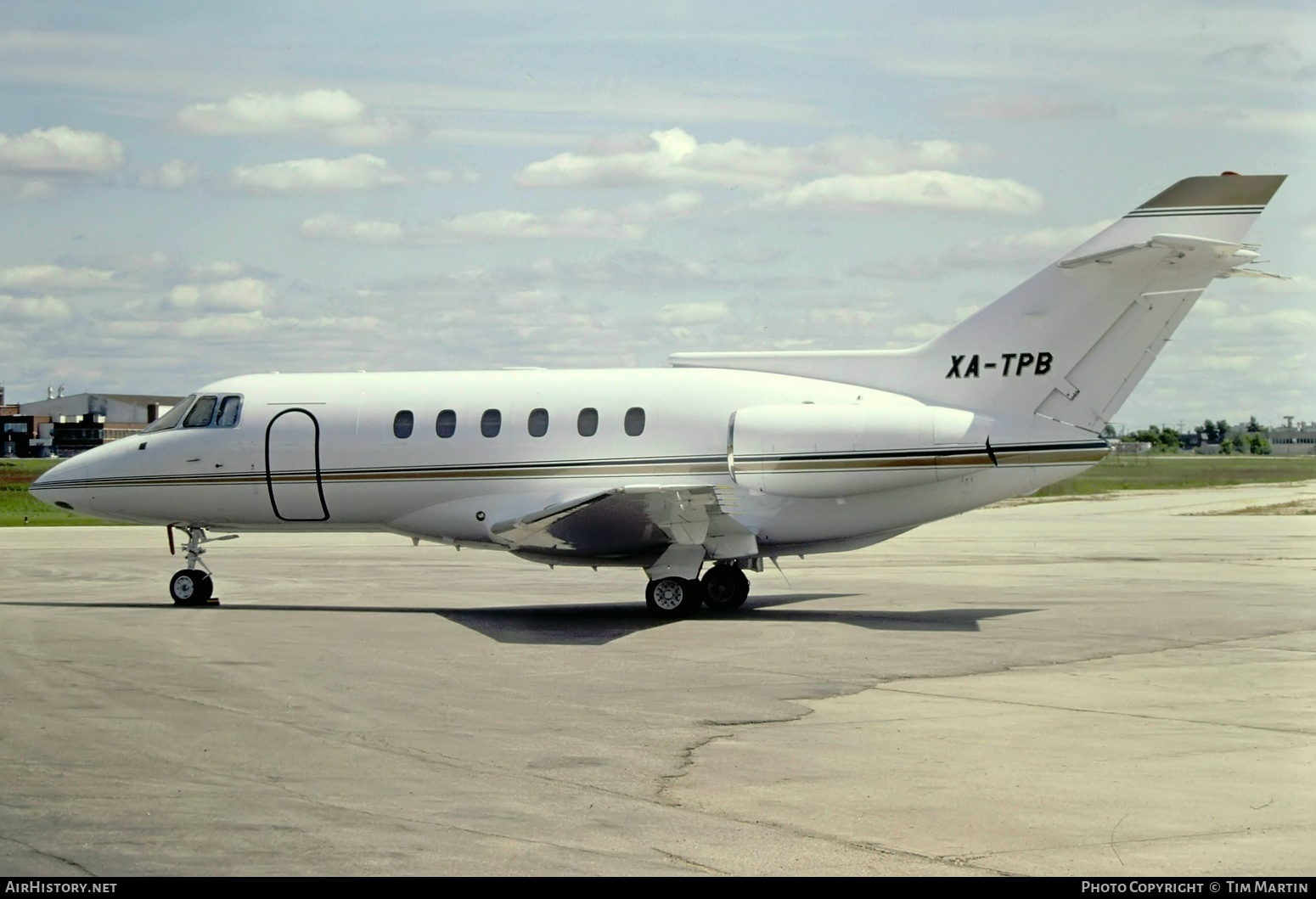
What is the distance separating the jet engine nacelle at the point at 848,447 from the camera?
1758 cm

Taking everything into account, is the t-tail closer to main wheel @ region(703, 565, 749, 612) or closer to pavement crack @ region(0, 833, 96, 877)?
main wheel @ region(703, 565, 749, 612)

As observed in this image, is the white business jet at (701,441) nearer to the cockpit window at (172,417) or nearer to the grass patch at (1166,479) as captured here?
the cockpit window at (172,417)

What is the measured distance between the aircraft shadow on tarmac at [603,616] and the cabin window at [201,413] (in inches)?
104

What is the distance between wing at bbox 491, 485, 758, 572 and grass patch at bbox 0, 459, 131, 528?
47.4 feet

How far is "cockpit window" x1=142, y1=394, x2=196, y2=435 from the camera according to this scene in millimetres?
20875

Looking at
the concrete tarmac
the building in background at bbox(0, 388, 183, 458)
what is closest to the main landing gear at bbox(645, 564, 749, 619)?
the concrete tarmac

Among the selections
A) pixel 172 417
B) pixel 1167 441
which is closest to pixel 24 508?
pixel 172 417

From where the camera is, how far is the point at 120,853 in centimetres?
693

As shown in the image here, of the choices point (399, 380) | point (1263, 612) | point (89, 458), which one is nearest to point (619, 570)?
point (399, 380)

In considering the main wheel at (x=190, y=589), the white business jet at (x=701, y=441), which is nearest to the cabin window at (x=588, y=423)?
the white business jet at (x=701, y=441)

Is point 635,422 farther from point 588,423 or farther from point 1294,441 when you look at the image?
point 1294,441

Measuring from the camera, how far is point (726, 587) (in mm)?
18875

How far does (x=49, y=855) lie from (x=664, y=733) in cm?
451

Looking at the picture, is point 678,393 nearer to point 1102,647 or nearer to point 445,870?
point 1102,647
